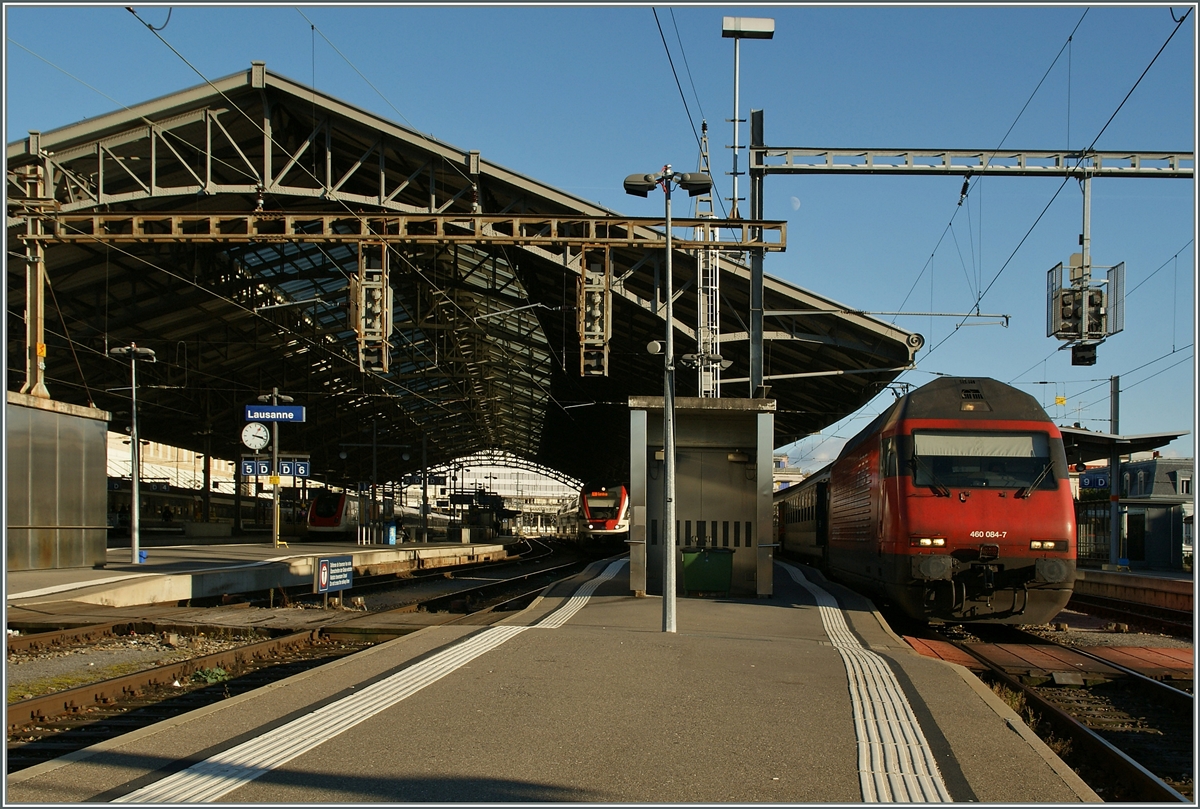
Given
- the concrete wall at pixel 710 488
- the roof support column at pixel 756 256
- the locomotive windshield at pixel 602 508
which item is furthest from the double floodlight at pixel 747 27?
the locomotive windshield at pixel 602 508

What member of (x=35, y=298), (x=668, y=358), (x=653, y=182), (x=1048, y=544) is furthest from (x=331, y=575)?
(x=1048, y=544)

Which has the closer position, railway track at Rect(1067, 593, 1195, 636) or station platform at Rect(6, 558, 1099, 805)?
station platform at Rect(6, 558, 1099, 805)

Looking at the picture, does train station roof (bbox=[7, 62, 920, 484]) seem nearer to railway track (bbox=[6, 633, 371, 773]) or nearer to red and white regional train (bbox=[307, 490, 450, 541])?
red and white regional train (bbox=[307, 490, 450, 541])

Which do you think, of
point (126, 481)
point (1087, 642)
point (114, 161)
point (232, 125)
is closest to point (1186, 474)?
point (1087, 642)

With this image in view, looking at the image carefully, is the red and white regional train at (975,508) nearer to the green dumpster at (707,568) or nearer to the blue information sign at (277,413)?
the green dumpster at (707,568)

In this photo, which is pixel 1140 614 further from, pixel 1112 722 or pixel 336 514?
pixel 336 514

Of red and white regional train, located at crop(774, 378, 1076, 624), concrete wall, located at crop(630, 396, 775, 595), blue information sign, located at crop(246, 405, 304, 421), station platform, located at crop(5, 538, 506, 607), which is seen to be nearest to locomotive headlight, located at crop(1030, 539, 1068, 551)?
red and white regional train, located at crop(774, 378, 1076, 624)

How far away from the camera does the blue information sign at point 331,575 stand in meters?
18.1

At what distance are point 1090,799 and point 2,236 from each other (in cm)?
982

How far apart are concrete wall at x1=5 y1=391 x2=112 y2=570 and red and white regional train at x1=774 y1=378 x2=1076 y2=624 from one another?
52.6ft

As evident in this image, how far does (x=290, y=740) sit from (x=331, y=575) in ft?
39.8

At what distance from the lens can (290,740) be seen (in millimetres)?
6629

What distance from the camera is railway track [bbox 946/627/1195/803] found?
23.8 feet

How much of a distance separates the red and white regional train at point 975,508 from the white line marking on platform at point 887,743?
3954 millimetres
